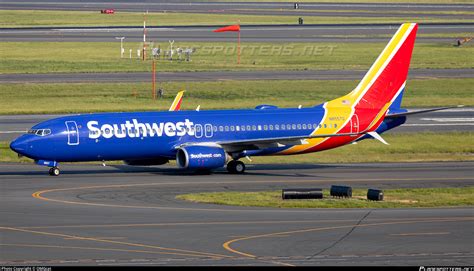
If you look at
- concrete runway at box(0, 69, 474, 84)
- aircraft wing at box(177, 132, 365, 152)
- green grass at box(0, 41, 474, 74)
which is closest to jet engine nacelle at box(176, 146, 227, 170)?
aircraft wing at box(177, 132, 365, 152)

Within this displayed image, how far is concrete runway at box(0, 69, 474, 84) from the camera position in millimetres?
110938

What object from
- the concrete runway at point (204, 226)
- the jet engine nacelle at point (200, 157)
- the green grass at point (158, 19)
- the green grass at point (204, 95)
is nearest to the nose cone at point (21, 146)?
the concrete runway at point (204, 226)

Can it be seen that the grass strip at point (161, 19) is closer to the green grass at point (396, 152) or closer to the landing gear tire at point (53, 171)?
the green grass at point (396, 152)

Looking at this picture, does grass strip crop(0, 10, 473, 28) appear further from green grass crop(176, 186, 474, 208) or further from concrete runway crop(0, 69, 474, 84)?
green grass crop(176, 186, 474, 208)

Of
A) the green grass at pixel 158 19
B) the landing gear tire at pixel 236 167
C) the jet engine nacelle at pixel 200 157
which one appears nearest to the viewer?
the jet engine nacelle at pixel 200 157

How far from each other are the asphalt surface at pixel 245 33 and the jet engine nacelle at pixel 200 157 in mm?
87687

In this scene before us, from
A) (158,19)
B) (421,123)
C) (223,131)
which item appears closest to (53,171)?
(223,131)

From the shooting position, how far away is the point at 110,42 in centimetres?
14650

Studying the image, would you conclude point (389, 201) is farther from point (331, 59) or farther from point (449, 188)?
point (331, 59)

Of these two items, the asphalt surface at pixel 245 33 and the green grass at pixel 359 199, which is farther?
the asphalt surface at pixel 245 33

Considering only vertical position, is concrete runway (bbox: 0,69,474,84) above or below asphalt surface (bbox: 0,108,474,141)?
above

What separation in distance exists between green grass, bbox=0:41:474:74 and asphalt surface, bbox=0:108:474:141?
29.7 metres

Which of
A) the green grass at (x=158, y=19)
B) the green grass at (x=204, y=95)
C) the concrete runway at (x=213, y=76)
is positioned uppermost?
the green grass at (x=158, y=19)

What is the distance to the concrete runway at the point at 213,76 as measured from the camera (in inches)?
4368
